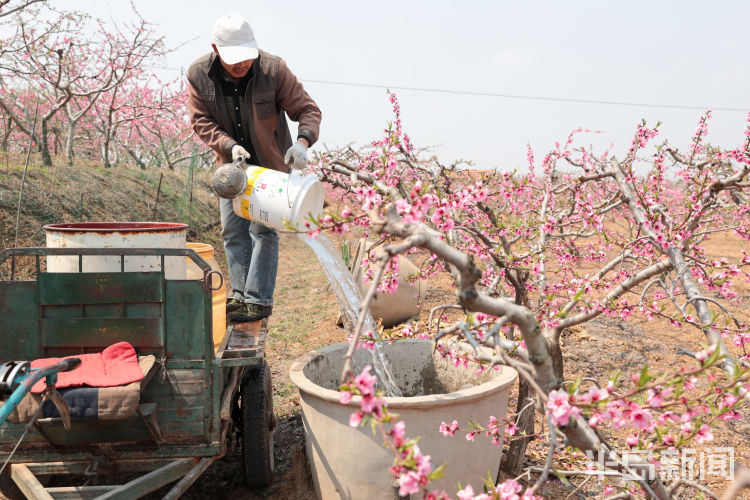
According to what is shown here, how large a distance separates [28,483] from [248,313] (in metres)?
1.38

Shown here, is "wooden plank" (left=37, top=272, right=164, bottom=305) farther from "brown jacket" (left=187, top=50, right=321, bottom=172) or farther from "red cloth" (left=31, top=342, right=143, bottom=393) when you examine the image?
"brown jacket" (left=187, top=50, right=321, bottom=172)

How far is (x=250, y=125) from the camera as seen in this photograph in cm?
344

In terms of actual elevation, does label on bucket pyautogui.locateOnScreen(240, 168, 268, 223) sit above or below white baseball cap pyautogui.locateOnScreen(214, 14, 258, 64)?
below

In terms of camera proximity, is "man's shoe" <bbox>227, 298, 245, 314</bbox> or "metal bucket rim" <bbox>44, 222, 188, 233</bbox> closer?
"metal bucket rim" <bbox>44, 222, 188, 233</bbox>

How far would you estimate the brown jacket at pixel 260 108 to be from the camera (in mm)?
3361

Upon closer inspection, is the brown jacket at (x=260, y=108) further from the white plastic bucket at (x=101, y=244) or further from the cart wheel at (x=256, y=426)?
the cart wheel at (x=256, y=426)

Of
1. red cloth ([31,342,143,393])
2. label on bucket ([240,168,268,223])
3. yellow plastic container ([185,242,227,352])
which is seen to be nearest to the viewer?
red cloth ([31,342,143,393])

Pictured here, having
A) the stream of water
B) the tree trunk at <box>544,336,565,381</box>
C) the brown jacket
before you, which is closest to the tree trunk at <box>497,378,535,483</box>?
the tree trunk at <box>544,336,565,381</box>

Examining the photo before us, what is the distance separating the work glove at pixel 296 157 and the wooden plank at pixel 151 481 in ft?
5.62

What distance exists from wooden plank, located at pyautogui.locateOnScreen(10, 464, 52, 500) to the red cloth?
442 millimetres

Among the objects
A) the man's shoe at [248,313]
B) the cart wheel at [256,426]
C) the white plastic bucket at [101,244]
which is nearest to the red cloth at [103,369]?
the white plastic bucket at [101,244]

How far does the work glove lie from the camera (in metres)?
3.21

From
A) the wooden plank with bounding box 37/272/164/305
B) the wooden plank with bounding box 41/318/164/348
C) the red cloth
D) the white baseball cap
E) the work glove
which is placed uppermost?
the white baseball cap

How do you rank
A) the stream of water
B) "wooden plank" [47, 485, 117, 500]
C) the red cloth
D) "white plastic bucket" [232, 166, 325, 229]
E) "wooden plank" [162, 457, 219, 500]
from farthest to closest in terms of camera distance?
the stream of water < "white plastic bucket" [232, 166, 325, 229] < "wooden plank" [162, 457, 219, 500] < "wooden plank" [47, 485, 117, 500] < the red cloth
